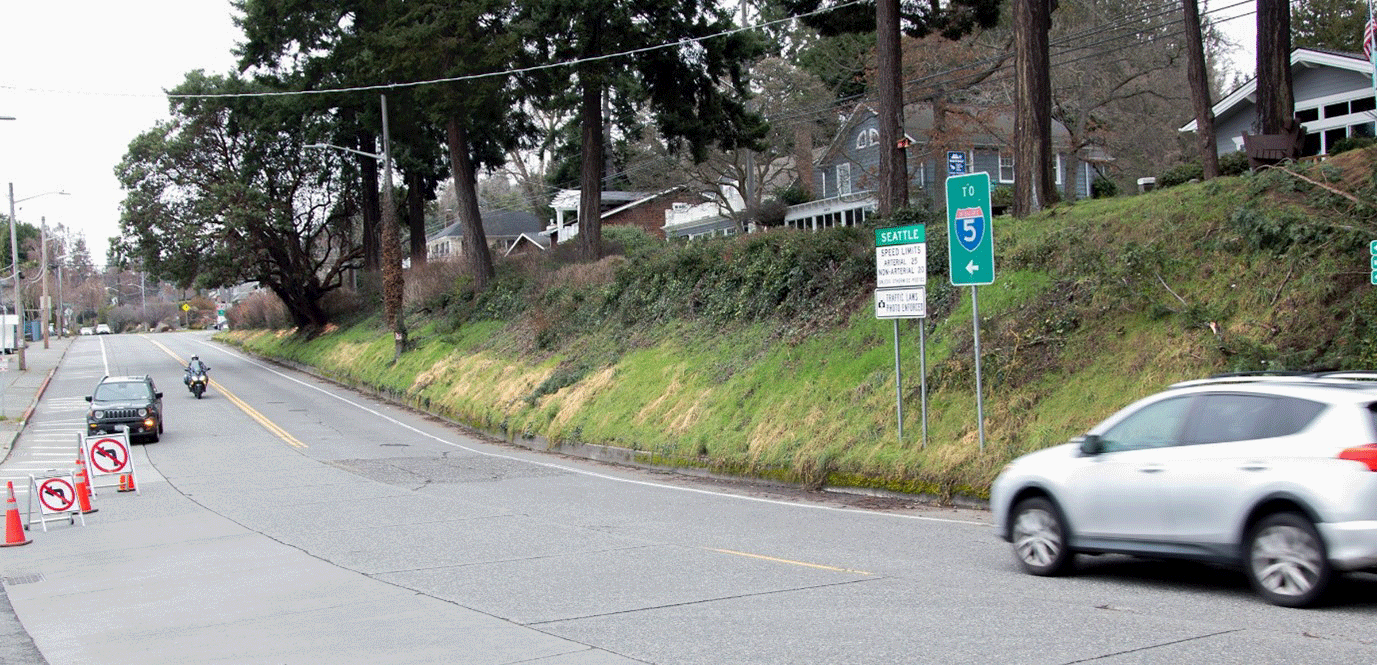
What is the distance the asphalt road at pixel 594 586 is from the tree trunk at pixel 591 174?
65.2ft

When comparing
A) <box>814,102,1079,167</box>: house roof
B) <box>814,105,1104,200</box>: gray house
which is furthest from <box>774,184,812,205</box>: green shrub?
<box>814,102,1079,167</box>: house roof

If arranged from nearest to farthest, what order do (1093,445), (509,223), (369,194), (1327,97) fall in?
(1093,445), (1327,97), (369,194), (509,223)

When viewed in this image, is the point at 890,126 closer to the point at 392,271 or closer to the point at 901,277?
the point at 901,277

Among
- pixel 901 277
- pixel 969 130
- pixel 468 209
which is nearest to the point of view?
pixel 901 277

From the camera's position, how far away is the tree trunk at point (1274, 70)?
64.1ft

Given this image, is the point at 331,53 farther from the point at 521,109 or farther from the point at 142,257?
the point at 142,257

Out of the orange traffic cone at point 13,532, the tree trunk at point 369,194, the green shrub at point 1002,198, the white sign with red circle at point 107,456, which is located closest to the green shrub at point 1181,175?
the green shrub at point 1002,198

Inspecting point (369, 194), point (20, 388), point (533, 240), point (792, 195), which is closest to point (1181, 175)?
point (792, 195)

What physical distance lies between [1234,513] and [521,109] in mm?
39492

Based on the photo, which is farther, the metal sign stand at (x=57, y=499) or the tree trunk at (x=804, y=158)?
the tree trunk at (x=804, y=158)

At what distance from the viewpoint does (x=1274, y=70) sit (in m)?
19.9

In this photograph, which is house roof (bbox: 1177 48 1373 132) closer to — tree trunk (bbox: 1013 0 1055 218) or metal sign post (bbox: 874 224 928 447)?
tree trunk (bbox: 1013 0 1055 218)

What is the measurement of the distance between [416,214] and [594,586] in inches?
1874

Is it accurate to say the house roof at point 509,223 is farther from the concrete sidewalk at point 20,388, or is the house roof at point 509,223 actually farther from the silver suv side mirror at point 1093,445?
the silver suv side mirror at point 1093,445
